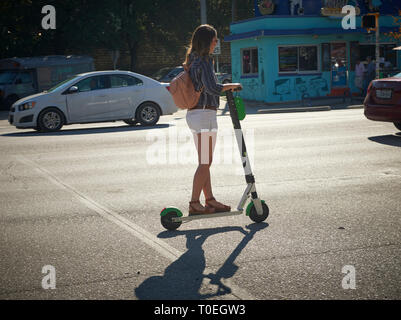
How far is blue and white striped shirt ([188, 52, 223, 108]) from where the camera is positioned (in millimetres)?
5086

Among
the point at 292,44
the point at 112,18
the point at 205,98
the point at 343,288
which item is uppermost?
the point at 112,18

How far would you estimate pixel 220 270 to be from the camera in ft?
13.5

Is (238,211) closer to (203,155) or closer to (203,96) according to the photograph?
(203,155)

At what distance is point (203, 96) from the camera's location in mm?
5234

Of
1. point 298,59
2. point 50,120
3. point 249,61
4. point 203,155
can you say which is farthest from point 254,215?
point 249,61

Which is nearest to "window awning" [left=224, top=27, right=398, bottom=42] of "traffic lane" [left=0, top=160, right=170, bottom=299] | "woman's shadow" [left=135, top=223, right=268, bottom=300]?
"traffic lane" [left=0, top=160, right=170, bottom=299]

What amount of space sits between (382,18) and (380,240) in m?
24.7

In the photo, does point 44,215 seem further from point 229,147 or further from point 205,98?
point 229,147

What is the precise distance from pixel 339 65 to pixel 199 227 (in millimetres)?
22504

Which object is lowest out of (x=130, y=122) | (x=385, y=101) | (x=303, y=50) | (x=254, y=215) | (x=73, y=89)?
(x=254, y=215)

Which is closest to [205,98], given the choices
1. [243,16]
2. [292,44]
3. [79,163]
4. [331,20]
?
[79,163]

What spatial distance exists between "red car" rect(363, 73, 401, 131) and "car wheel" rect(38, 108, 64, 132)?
8103 millimetres

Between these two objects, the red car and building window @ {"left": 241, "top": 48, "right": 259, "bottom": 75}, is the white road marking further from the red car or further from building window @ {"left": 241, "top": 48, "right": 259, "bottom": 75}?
building window @ {"left": 241, "top": 48, "right": 259, "bottom": 75}

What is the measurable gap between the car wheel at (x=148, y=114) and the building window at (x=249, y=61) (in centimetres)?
1150
